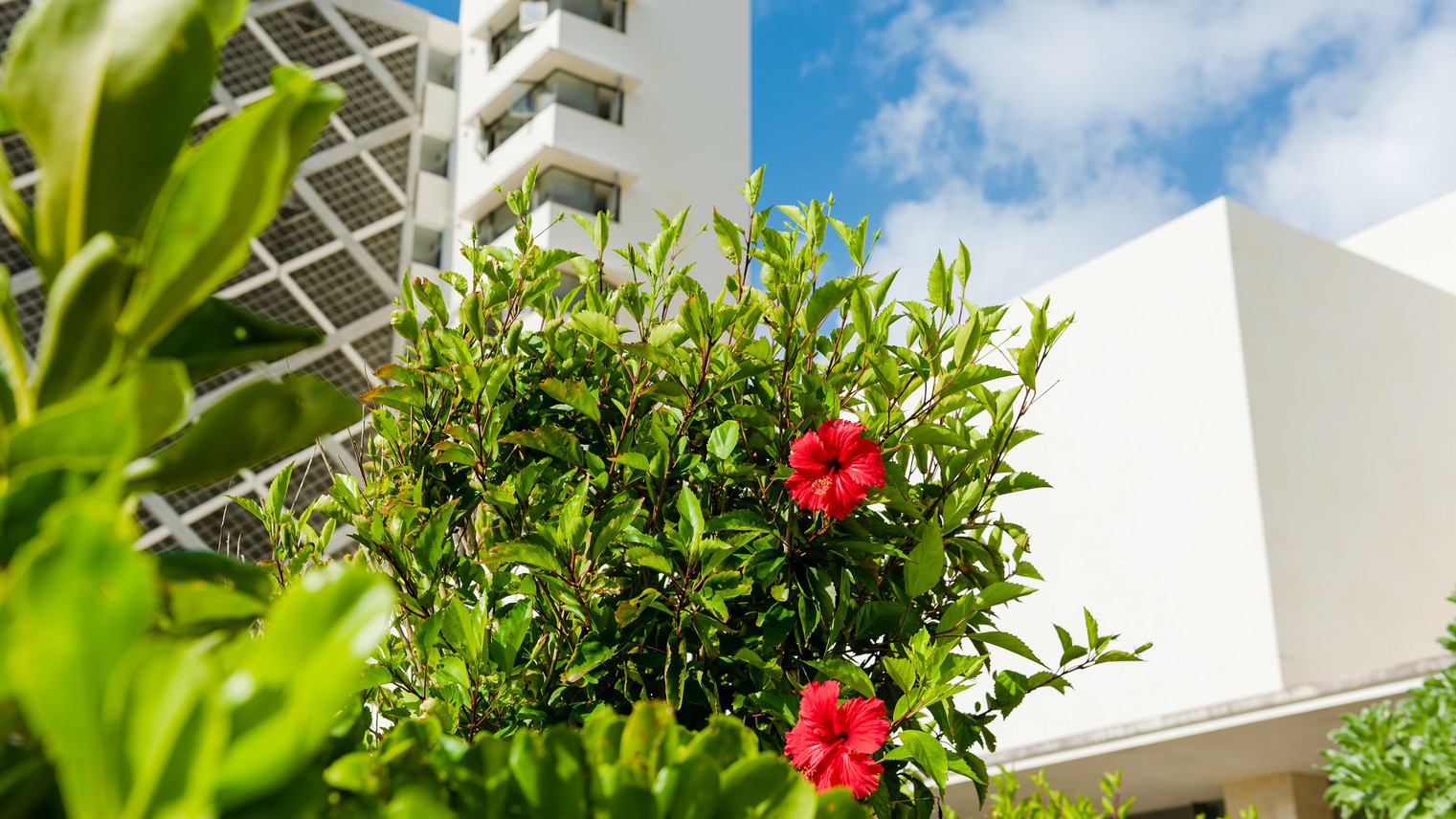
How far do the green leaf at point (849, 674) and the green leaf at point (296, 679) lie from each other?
152cm

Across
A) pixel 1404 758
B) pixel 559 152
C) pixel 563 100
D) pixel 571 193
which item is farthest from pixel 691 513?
pixel 563 100

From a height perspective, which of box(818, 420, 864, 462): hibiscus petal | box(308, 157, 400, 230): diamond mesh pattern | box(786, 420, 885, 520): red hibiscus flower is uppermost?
box(308, 157, 400, 230): diamond mesh pattern

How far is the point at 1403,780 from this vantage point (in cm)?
475

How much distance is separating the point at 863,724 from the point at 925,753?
126 millimetres

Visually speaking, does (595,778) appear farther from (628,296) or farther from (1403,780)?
(1403,780)

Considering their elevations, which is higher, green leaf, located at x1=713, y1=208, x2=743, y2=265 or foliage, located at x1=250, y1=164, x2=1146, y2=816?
green leaf, located at x1=713, y1=208, x2=743, y2=265

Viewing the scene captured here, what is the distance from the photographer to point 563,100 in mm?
25516

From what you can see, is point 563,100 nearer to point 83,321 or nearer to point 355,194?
point 355,194

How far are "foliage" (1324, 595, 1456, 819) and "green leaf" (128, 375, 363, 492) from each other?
Answer: 4.80 metres

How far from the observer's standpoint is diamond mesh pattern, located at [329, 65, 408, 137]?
26.6m

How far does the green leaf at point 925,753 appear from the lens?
1873 millimetres

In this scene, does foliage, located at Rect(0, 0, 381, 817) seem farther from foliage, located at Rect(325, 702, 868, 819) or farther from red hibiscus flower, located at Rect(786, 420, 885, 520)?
red hibiscus flower, located at Rect(786, 420, 885, 520)

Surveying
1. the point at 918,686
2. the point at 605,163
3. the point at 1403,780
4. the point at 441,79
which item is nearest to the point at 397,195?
the point at 441,79

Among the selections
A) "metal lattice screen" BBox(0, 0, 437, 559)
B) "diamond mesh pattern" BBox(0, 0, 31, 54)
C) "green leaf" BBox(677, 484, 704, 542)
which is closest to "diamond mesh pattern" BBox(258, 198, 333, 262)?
"metal lattice screen" BBox(0, 0, 437, 559)
